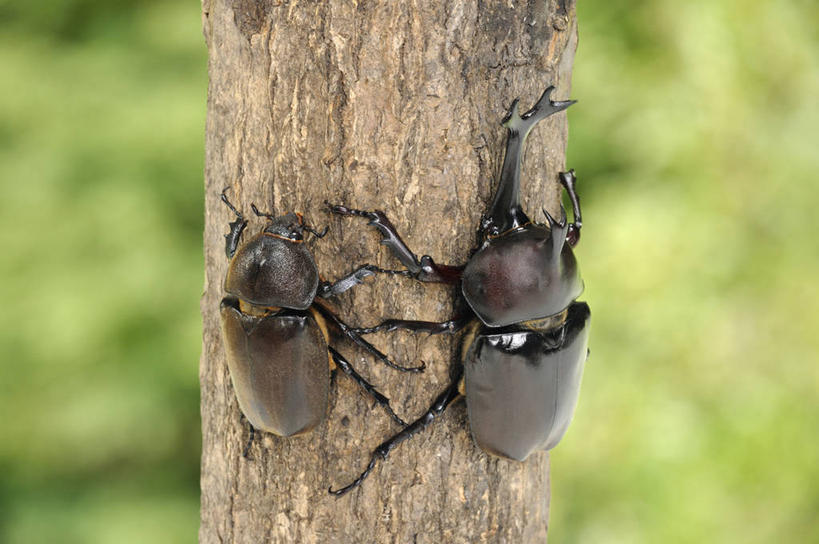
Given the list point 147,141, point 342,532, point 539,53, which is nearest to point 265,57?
point 539,53

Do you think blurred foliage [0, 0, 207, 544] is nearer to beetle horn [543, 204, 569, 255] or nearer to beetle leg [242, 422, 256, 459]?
beetle leg [242, 422, 256, 459]

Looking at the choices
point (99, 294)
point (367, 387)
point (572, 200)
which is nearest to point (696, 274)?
point (572, 200)

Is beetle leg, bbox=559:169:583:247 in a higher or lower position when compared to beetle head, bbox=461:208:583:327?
higher

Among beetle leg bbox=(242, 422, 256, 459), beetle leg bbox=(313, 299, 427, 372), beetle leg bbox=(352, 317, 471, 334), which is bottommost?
beetle leg bbox=(242, 422, 256, 459)

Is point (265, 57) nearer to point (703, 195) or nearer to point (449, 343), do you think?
point (449, 343)

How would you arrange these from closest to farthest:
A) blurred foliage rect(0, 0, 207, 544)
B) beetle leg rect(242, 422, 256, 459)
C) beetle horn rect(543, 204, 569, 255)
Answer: beetle horn rect(543, 204, 569, 255) → beetle leg rect(242, 422, 256, 459) → blurred foliage rect(0, 0, 207, 544)

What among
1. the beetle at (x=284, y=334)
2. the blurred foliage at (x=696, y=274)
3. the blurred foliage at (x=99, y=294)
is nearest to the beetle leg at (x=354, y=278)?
the beetle at (x=284, y=334)

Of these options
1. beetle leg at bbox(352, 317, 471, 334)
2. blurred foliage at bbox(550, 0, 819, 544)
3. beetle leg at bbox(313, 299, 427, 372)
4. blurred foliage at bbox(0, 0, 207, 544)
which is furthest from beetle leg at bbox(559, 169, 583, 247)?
blurred foliage at bbox(0, 0, 207, 544)
